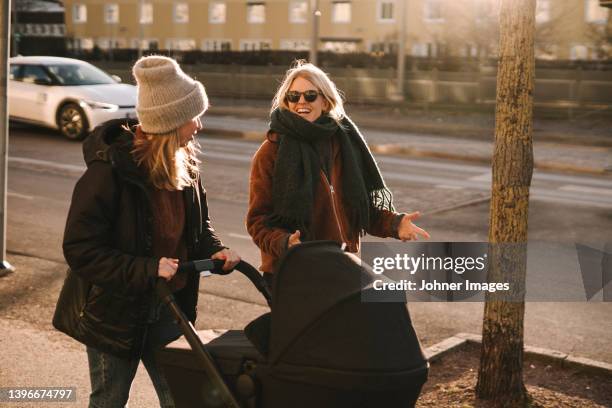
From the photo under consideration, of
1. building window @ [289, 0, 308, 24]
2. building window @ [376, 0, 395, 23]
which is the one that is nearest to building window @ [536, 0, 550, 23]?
building window @ [376, 0, 395, 23]

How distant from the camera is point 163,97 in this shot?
3.47 meters

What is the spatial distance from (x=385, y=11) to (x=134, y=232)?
173ft

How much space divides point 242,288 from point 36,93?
1200 centimetres

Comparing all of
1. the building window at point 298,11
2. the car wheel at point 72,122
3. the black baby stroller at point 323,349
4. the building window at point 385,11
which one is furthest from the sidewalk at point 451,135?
the building window at point 298,11

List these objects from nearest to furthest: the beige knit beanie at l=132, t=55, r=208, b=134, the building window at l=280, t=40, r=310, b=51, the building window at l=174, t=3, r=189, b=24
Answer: the beige knit beanie at l=132, t=55, r=208, b=134
the building window at l=280, t=40, r=310, b=51
the building window at l=174, t=3, r=189, b=24

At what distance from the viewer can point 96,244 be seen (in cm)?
328

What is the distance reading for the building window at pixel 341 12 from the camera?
5584 centimetres

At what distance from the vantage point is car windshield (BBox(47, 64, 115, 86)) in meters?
18.5

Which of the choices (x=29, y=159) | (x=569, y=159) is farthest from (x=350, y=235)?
(x=569, y=159)

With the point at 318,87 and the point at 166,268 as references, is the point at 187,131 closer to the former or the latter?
the point at 166,268

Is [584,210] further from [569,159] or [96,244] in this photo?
[96,244]

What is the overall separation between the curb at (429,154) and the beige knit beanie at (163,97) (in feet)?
47.6

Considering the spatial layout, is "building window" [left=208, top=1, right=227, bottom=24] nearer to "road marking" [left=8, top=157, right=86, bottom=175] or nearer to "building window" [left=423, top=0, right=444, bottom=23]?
"building window" [left=423, top=0, right=444, bottom=23]

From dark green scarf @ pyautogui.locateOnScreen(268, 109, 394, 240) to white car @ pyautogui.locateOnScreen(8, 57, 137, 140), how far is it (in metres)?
13.5
